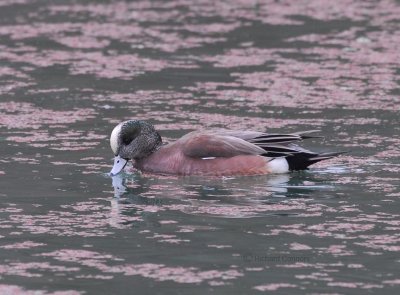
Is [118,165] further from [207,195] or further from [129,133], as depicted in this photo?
[207,195]

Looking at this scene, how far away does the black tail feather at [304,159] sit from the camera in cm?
972

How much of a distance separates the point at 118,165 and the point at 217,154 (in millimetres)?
805

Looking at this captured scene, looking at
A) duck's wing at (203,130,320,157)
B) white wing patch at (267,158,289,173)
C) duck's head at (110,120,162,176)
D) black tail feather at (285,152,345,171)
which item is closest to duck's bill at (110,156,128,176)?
duck's head at (110,120,162,176)

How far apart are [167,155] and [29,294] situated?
3.52 metres

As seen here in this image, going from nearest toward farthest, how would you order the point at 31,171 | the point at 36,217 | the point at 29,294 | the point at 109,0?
the point at 29,294
the point at 36,217
the point at 31,171
the point at 109,0

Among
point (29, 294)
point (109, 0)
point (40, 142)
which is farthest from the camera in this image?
point (109, 0)

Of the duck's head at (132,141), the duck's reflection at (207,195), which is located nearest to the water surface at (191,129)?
the duck's reflection at (207,195)

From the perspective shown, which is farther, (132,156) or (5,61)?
(5,61)

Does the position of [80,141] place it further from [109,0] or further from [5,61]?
[109,0]

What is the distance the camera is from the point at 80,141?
35.3ft

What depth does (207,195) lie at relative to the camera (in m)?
8.93

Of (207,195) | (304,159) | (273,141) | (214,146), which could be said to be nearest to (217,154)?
(214,146)

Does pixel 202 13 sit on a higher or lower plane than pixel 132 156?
higher

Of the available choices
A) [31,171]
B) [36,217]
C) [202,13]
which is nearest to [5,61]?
[202,13]
